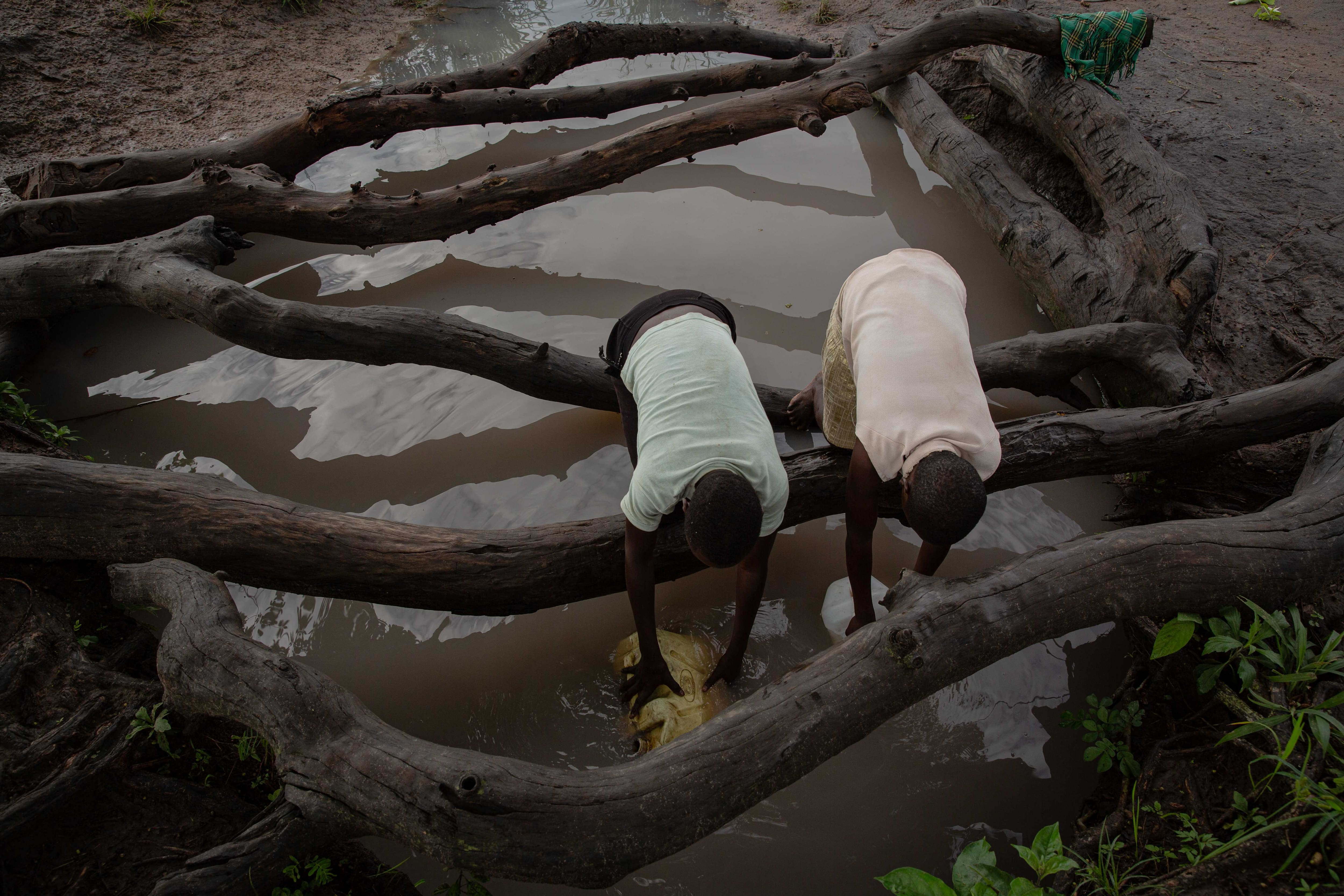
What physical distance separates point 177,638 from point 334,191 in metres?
4.12

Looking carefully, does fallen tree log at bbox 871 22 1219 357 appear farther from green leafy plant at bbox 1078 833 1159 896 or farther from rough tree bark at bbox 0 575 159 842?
rough tree bark at bbox 0 575 159 842

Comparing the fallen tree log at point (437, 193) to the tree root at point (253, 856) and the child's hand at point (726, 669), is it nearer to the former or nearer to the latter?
the child's hand at point (726, 669)

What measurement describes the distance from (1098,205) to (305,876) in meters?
4.78

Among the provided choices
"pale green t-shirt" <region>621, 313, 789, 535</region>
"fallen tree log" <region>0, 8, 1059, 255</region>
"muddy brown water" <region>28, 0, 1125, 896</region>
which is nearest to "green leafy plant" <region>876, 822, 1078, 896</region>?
"muddy brown water" <region>28, 0, 1125, 896</region>

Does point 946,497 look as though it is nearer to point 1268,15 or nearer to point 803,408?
point 803,408

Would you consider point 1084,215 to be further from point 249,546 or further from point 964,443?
point 249,546

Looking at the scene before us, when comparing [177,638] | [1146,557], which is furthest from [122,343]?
[1146,557]

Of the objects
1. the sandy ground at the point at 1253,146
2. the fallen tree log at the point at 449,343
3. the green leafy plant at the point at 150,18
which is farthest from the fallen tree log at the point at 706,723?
the green leafy plant at the point at 150,18

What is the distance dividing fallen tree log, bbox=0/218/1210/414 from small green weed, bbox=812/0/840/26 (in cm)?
525

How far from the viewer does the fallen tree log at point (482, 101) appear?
4.09m

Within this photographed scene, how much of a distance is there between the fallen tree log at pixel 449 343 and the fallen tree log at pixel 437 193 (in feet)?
2.08

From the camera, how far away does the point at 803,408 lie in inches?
126

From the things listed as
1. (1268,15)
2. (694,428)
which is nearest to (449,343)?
(694,428)

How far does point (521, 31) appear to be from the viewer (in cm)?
719
